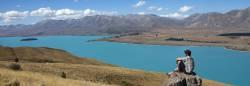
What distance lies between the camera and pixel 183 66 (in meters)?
18.8

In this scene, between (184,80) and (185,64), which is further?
(185,64)

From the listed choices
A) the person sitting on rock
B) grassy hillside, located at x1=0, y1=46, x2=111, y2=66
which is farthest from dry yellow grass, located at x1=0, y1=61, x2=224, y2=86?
grassy hillside, located at x1=0, y1=46, x2=111, y2=66

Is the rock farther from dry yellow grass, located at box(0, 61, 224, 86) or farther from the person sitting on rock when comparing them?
dry yellow grass, located at box(0, 61, 224, 86)

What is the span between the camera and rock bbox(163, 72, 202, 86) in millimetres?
18234

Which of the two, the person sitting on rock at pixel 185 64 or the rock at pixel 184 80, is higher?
the person sitting on rock at pixel 185 64

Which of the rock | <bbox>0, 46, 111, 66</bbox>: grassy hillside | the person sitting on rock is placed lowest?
<bbox>0, 46, 111, 66</bbox>: grassy hillside

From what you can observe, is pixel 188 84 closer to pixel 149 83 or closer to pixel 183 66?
pixel 183 66

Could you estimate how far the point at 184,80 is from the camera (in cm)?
1845

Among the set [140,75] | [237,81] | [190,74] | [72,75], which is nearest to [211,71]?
[237,81]

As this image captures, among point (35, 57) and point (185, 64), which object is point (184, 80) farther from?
point (35, 57)

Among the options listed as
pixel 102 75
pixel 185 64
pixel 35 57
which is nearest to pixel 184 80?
pixel 185 64

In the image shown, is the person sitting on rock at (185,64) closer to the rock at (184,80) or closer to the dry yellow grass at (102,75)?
the rock at (184,80)

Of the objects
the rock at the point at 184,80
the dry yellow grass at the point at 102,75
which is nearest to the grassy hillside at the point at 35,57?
the dry yellow grass at the point at 102,75

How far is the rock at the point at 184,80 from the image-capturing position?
1823 cm
